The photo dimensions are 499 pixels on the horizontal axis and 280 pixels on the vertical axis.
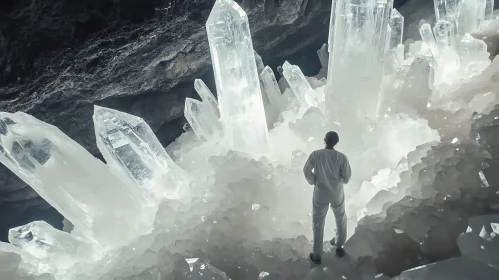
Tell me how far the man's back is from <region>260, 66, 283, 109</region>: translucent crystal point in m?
3.08

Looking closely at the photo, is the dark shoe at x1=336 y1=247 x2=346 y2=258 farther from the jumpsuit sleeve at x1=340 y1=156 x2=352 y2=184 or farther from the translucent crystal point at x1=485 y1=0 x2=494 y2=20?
the translucent crystal point at x1=485 y1=0 x2=494 y2=20

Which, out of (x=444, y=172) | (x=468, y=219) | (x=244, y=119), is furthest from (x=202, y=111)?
(x=468, y=219)

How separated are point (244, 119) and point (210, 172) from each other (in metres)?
0.69

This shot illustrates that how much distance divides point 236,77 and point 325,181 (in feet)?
5.52

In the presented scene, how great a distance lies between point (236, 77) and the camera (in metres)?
3.94

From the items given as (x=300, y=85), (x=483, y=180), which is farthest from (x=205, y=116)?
A: (x=483, y=180)

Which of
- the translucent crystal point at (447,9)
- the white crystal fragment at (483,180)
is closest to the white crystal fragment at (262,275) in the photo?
the white crystal fragment at (483,180)

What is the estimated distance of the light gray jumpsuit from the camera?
2717 mm

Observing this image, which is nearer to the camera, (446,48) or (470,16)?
(446,48)

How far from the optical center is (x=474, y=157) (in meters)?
2.94

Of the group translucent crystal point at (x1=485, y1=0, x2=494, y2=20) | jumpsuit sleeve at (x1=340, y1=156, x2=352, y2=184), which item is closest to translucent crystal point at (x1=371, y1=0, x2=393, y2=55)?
jumpsuit sleeve at (x1=340, y1=156, x2=352, y2=184)

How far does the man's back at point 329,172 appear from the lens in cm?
271

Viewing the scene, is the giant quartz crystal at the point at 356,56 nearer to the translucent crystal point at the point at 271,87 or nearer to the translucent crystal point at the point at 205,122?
the translucent crystal point at the point at 271,87

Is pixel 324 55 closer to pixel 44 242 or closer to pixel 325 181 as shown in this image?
pixel 325 181
